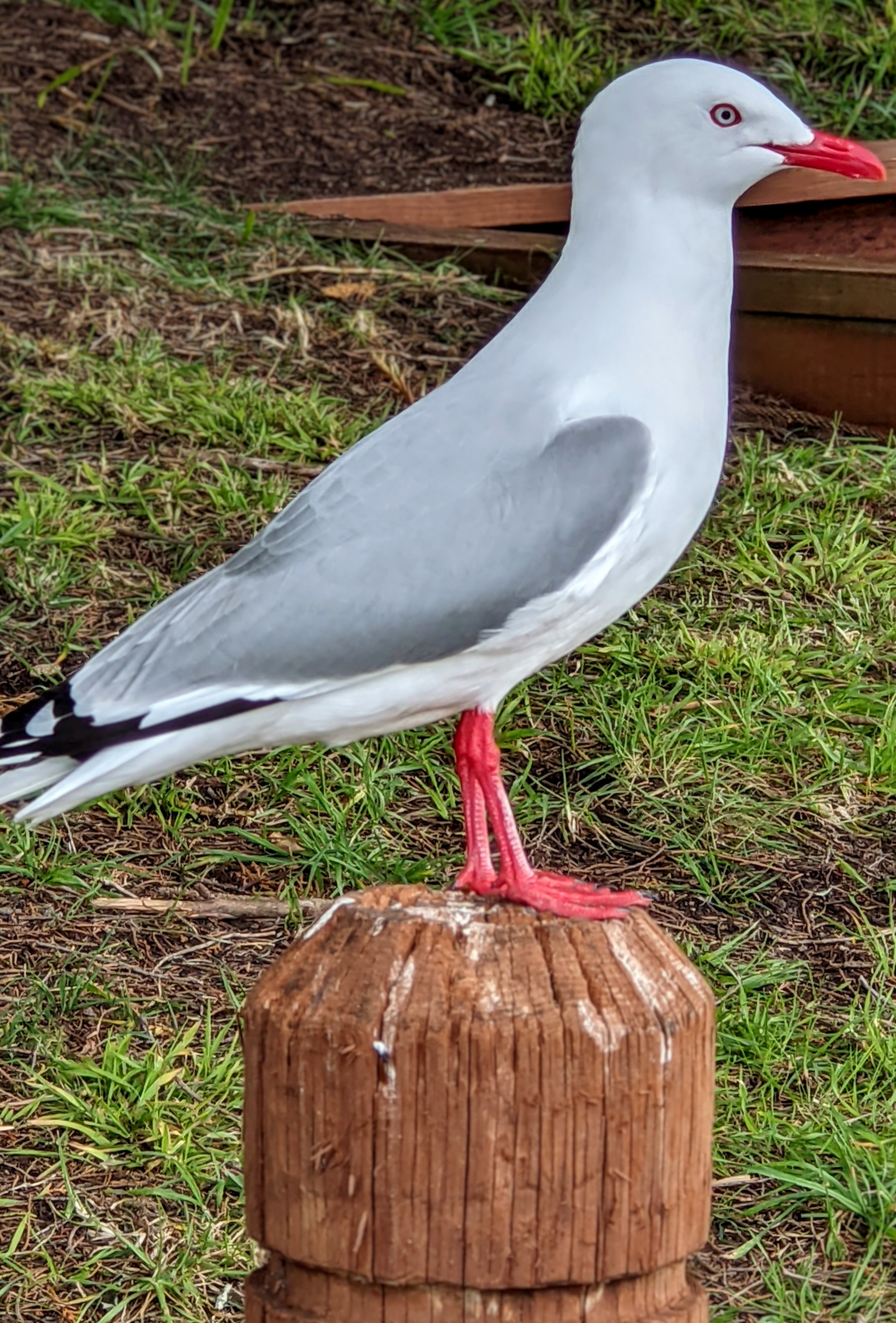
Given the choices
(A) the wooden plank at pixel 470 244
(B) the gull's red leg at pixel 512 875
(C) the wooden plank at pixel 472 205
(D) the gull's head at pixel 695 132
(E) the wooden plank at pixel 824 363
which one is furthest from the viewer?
(A) the wooden plank at pixel 470 244

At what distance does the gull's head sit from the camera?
8.32 feet

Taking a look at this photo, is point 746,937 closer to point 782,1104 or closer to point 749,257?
point 782,1104

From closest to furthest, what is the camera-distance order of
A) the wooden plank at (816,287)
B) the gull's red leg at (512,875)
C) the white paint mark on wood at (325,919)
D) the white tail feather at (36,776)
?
the white paint mark on wood at (325,919) → the gull's red leg at (512,875) → the white tail feather at (36,776) → the wooden plank at (816,287)

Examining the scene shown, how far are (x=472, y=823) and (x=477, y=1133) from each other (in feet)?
3.08

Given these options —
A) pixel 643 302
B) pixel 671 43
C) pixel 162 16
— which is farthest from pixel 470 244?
pixel 643 302

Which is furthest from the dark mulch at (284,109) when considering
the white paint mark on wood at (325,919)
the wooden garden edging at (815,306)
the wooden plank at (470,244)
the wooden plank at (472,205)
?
the white paint mark on wood at (325,919)

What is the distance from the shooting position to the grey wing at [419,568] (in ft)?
8.03

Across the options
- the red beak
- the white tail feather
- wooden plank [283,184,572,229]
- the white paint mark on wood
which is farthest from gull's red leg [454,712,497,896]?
wooden plank [283,184,572,229]

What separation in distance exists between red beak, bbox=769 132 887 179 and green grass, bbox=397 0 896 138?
360cm

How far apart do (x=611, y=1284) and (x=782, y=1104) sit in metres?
1.47

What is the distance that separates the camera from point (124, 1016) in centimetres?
338

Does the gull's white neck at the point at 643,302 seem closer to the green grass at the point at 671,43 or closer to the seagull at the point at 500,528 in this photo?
A: the seagull at the point at 500,528

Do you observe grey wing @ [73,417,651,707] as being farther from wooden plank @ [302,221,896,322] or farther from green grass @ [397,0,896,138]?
green grass @ [397,0,896,138]

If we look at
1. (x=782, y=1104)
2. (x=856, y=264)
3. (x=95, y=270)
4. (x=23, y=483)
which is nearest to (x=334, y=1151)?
(x=782, y=1104)
